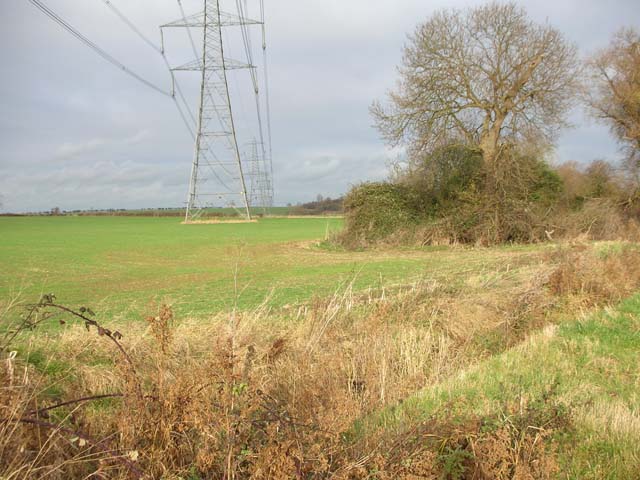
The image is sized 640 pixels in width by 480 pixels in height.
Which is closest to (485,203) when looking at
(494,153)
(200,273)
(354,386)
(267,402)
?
(494,153)

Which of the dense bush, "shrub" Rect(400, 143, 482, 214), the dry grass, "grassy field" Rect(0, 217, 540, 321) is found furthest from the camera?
"shrub" Rect(400, 143, 482, 214)

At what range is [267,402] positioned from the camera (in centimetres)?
365

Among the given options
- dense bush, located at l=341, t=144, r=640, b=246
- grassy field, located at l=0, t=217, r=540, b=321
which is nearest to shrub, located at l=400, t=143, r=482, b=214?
dense bush, located at l=341, t=144, r=640, b=246

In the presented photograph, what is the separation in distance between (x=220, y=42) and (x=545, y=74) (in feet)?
106

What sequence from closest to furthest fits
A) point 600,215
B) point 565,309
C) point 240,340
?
point 240,340
point 565,309
point 600,215

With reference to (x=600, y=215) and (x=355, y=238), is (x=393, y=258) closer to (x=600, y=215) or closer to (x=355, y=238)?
(x=355, y=238)

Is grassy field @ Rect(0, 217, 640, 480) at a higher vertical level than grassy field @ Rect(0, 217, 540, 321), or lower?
higher

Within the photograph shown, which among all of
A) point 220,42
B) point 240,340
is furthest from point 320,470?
point 220,42

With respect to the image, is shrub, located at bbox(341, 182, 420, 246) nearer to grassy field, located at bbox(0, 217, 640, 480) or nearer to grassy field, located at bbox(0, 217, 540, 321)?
grassy field, located at bbox(0, 217, 540, 321)

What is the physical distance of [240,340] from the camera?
6414mm

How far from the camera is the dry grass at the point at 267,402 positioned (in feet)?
10.5

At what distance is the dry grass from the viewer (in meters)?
3.19

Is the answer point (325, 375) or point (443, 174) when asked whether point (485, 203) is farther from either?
point (325, 375)

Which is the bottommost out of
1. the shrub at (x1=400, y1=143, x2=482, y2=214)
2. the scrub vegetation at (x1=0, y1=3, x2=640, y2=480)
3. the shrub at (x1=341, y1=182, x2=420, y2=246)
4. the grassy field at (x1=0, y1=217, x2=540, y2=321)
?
the grassy field at (x1=0, y1=217, x2=540, y2=321)
